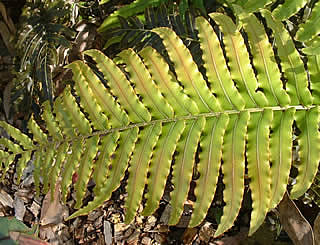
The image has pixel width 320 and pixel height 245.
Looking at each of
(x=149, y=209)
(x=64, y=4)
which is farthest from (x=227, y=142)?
(x=64, y=4)

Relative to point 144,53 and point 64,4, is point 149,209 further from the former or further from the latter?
point 64,4

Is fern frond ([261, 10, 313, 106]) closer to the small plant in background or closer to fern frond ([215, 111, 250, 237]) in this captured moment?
fern frond ([215, 111, 250, 237])

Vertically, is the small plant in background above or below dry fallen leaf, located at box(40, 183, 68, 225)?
above

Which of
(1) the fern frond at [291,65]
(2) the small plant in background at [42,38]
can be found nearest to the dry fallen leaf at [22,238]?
(2) the small plant in background at [42,38]

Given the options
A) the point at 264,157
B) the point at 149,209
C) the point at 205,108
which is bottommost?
the point at 149,209

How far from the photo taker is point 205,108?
161 cm

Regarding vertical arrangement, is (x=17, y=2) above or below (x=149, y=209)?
above

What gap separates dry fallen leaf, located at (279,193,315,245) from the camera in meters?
1.88

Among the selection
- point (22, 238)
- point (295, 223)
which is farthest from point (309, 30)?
point (22, 238)

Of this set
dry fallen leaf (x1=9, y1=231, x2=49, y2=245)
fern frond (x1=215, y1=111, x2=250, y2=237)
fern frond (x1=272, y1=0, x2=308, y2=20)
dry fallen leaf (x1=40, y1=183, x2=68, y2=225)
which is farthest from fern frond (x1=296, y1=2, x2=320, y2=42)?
dry fallen leaf (x1=40, y1=183, x2=68, y2=225)

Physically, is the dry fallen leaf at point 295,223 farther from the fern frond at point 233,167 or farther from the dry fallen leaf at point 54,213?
the dry fallen leaf at point 54,213

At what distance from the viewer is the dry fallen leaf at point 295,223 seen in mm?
1883

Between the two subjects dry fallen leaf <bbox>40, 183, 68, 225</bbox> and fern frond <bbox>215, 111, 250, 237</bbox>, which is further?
dry fallen leaf <bbox>40, 183, 68, 225</bbox>

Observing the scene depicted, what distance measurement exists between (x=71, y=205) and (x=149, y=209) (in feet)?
3.69
